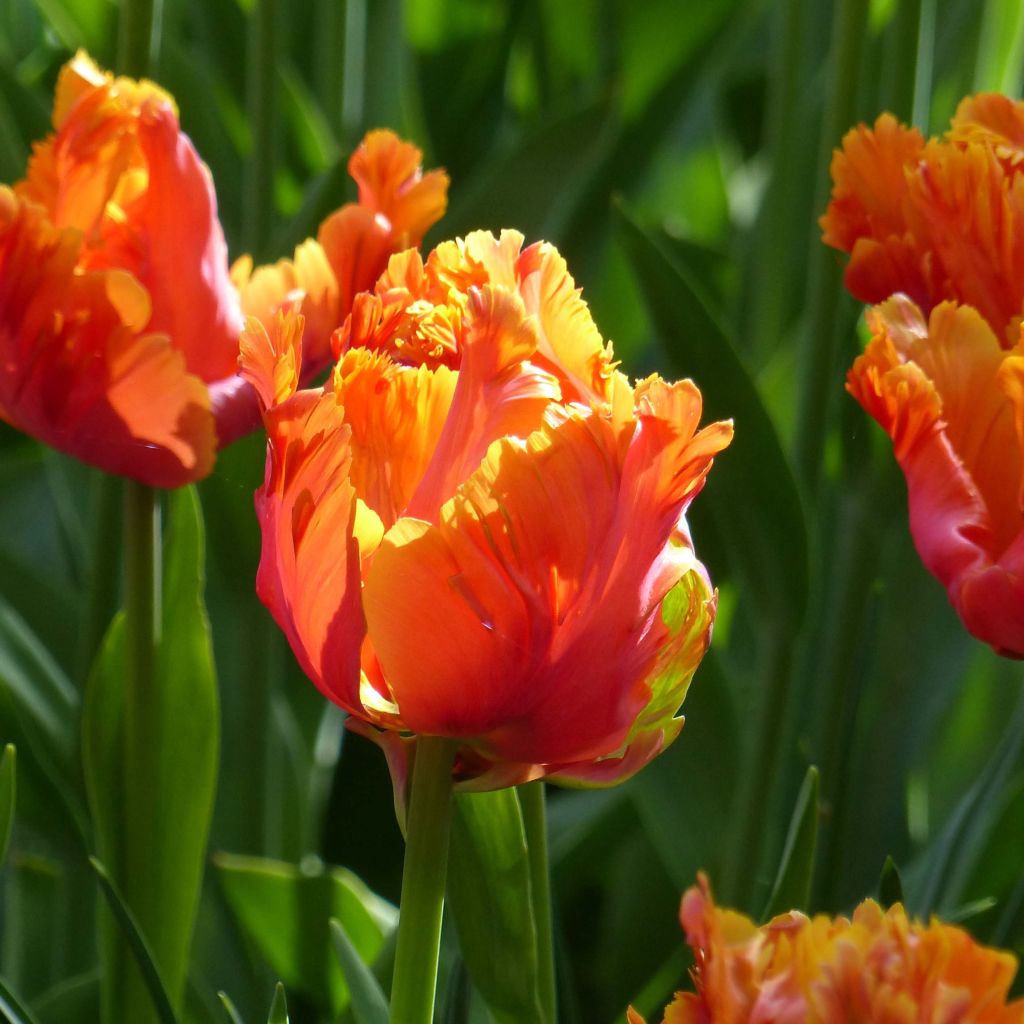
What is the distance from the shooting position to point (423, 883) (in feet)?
0.91

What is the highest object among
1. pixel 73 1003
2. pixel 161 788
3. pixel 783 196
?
pixel 783 196

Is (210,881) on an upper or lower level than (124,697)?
lower

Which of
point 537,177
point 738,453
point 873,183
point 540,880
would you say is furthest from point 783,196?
point 540,880

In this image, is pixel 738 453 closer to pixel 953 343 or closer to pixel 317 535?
pixel 953 343

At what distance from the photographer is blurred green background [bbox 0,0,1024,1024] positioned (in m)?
0.56

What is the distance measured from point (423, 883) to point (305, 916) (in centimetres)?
31

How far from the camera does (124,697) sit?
0.47m

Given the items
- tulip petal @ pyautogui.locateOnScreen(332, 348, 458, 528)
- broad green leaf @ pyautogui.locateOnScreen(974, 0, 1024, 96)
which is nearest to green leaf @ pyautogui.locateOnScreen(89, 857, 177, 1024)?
tulip petal @ pyautogui.locateOnScreen(332, 348, 458, 528)

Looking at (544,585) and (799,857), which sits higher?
(544,585)

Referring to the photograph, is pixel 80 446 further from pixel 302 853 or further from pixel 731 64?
pixel 731 64

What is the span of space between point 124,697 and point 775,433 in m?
0.22

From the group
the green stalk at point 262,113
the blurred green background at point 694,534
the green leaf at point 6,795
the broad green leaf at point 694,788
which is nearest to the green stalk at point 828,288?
the blurred green background at point 694,534

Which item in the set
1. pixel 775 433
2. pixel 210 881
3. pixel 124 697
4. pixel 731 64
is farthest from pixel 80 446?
pixel 731 64

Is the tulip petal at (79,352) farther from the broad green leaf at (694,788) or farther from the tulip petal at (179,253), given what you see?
the broad green leaf at (694,788)
